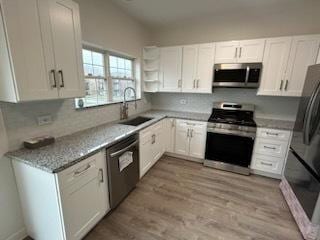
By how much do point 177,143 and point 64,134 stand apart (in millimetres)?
2121

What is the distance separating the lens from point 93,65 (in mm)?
2494

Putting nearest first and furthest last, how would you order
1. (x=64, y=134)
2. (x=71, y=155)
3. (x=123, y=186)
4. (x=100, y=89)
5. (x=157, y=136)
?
(x=71, y=155), (x=64, y=134), (x=123, y=186), (x=100, y=89), (x=157, y=136)

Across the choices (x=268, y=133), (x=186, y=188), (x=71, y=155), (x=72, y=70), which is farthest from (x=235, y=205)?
(x=72, y=70)

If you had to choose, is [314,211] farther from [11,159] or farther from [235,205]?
[11,159]

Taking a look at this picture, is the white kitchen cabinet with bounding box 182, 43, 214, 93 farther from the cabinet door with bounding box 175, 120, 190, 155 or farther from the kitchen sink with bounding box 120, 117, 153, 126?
the kitchen sink with bounding box 120, 117, 153, 126

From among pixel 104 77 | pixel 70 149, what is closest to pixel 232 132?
pixel 104 77

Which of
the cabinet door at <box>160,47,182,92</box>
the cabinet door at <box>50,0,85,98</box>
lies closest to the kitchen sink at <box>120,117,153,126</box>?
the cabinet door at <box>160,47,182,92</box>

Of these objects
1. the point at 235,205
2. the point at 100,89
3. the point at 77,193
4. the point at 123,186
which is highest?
the point at 100,89

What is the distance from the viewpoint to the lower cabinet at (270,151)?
2627mm

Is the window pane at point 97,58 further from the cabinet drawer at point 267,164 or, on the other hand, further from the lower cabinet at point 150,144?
the cabinet drawer at point 267,164

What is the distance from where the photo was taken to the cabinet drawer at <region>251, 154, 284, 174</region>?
8.94 feet

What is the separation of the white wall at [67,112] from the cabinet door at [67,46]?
359 mm

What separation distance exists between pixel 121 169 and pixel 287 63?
2997mm

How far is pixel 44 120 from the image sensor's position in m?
1.78
